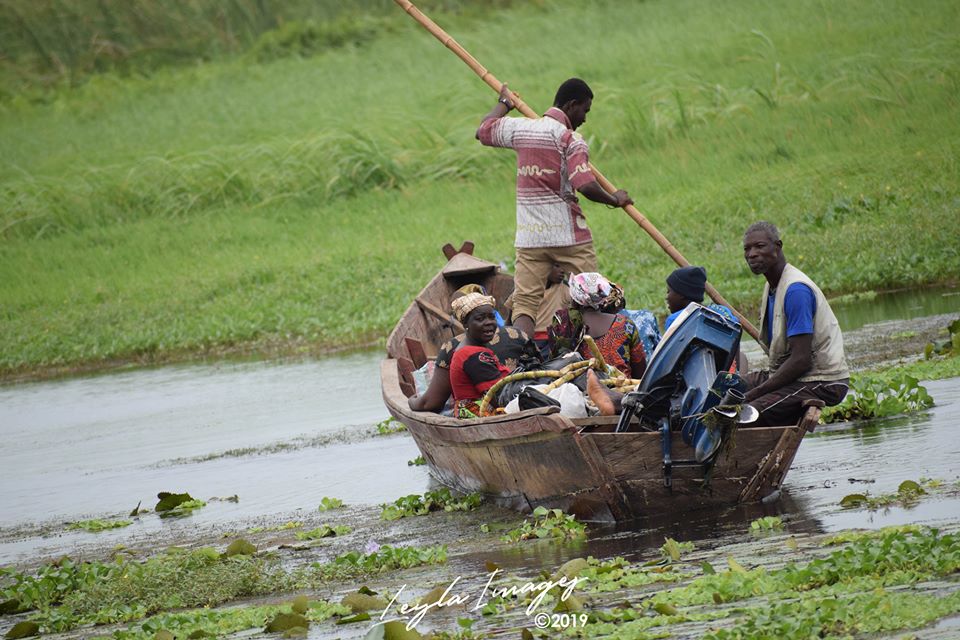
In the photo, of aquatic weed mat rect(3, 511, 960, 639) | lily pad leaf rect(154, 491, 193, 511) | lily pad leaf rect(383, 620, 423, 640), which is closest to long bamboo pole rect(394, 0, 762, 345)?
aquatic weed mat rect(3, 511, 960, 639)

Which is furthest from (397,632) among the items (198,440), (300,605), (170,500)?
(198,440)

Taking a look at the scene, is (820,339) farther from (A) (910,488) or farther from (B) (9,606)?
(B) (9,606)

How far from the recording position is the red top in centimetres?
780

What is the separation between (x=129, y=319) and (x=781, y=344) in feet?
39.2

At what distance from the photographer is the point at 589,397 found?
289 inches

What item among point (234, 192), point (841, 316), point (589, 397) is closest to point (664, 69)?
point (234, 192)

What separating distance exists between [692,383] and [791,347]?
2.11ft

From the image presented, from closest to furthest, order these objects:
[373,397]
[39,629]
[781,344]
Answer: [39,629], [781,344], [373,397]

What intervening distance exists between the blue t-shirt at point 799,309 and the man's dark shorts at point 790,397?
11.5 inches

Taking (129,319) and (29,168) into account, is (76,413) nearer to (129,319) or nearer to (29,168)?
(129,319)

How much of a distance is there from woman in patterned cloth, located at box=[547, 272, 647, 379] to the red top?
39cm

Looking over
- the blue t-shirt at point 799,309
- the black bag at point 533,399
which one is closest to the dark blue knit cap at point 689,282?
the blue t-shirt at point 799,309

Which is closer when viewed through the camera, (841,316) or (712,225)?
(841,316)

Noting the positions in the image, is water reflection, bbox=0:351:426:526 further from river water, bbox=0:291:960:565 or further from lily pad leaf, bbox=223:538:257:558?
lily pad leaf, bbox=223:538:257:558
